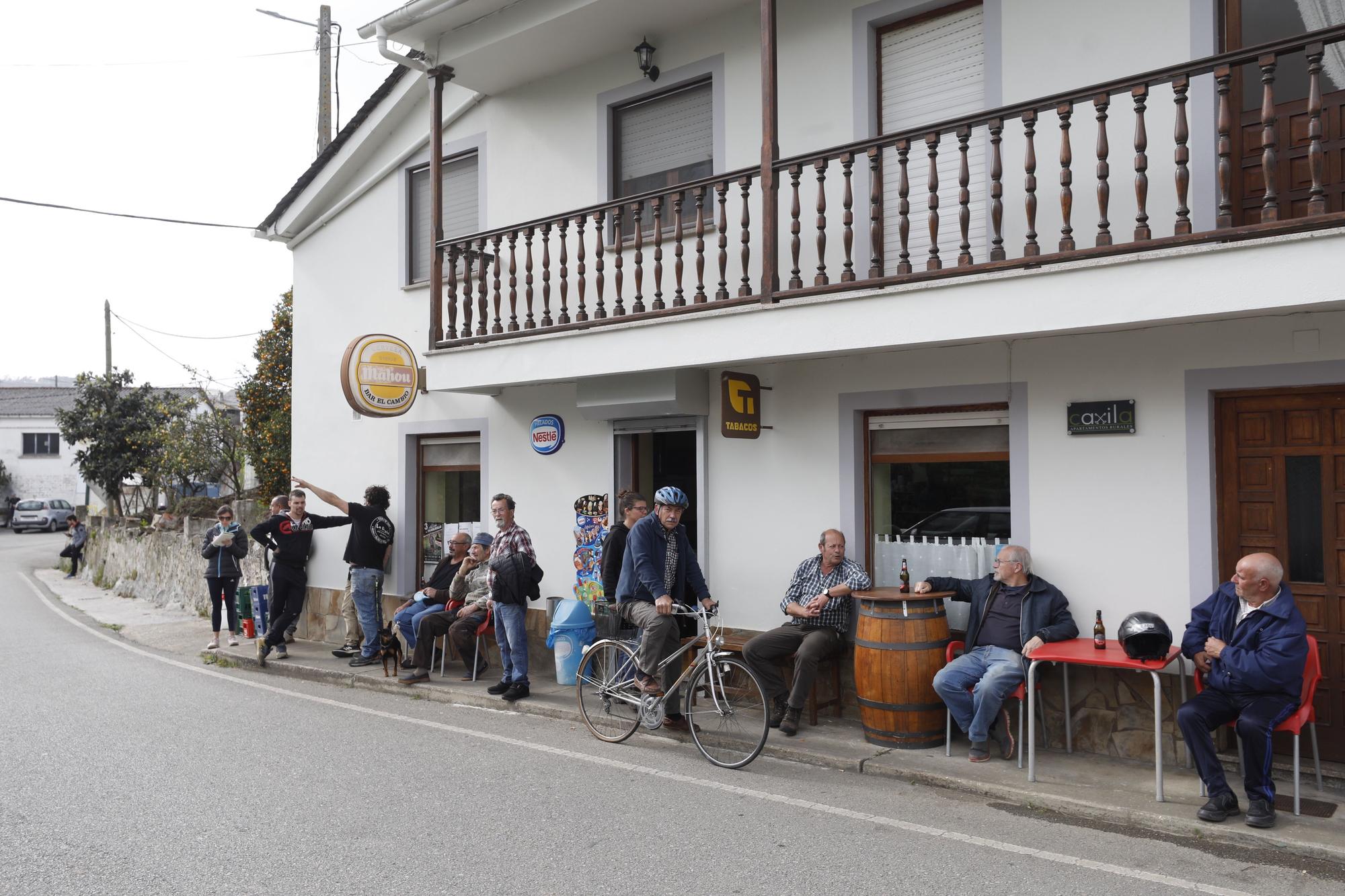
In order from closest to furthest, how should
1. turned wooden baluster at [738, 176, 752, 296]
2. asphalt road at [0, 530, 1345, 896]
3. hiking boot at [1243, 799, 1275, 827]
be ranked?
asphalt road at [0, 530, 1345, 896]
hiking boot at [1243, 799, 1275, 827]
turned wooden baluster at [738, 176, 752, 296]

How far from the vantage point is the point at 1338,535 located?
605 cm

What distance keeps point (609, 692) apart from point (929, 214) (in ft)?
14.6

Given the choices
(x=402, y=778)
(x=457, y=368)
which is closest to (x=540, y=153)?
(x=457, y=368)

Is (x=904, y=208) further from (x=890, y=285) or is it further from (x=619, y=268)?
(x=619, y=268)

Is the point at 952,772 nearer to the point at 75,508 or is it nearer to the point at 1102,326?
the point at 1102,326

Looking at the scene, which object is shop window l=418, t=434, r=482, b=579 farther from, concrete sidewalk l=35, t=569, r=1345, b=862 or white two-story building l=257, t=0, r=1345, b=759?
concrete sidewalk l=35, t=569, r=1345, b=862

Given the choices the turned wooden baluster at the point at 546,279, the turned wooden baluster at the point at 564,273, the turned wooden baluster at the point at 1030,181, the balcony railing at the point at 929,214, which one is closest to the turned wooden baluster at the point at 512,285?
the balcony railing at the point at 929,214

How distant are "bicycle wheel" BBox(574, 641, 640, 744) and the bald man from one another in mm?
3667

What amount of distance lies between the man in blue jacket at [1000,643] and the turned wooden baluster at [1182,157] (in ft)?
7.64

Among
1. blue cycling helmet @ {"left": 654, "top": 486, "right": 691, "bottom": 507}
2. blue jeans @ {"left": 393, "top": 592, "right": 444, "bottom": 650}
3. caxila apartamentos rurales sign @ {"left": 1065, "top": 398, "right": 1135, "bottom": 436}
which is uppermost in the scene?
caxila apartamentos rurales sign @ {"left": 1065, "top": 398, "right": 1135, "bottom": 436}

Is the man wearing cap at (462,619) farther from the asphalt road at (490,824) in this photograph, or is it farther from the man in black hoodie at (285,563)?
the man in black hoodie at (285,563)

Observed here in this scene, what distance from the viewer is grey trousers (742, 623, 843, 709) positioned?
7305mm

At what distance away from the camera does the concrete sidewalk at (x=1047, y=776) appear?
520 cm

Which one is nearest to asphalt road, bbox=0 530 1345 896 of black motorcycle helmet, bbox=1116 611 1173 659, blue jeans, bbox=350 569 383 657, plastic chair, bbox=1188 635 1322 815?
plastic chair, bbox=1188 635 1322 815
